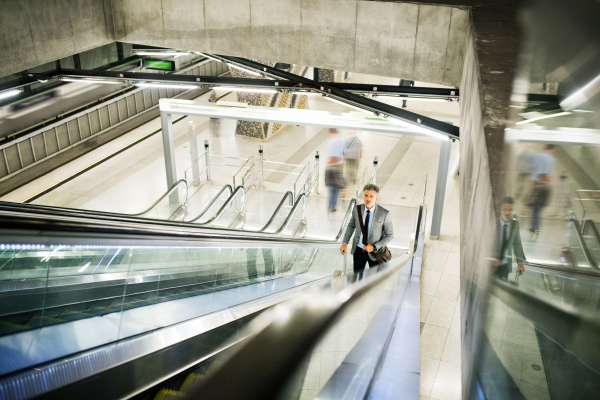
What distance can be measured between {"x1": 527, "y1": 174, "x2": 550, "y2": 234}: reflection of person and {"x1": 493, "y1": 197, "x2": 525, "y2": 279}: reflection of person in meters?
A: 0.06

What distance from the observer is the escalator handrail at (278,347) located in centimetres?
190

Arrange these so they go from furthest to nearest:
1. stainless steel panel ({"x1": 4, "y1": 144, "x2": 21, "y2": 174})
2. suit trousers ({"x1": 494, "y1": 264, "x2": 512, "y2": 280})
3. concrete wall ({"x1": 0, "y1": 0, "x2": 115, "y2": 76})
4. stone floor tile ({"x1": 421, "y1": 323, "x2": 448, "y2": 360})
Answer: stainless steel panel ({"x1": 4, "y1": 144, "x2": 21, "y2": 174}), concrete wall ({"x1": 0, "y1": 0, "x2": 115, "y2": 76}), stone floor tile ({"x1": 421, "y1": 323, "x2": 448, "y2": 360}), suit trousers ({"x1": 494, "y1": 264, "x2": 512, "y2": 280})

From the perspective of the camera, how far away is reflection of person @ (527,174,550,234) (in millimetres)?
1035

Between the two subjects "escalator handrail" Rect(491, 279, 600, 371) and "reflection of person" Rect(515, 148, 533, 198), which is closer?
"escalator handrail" Rect(491, 279, 600, 371)

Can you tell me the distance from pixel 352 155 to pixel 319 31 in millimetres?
3417

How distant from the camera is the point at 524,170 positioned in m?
1.39

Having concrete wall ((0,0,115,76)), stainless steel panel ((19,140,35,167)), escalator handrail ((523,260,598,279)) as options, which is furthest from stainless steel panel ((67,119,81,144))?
escalator handrail ((523,260,598,279))

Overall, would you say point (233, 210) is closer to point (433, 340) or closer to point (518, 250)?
point (433, 340)

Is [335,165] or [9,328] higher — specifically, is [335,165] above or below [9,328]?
below

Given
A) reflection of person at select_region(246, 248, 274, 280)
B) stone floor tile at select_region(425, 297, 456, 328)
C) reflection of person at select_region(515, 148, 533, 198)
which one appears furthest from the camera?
stone floor tile at select_region(425, 297, 456, 328)

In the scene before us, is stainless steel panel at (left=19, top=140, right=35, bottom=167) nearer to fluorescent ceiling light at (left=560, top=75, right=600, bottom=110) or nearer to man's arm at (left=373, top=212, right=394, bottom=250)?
man's arm at (left=373, top=212, right=394, bottom=250)

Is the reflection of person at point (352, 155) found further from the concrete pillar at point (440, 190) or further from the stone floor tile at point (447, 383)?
the stone floor tile at point (447, 383)

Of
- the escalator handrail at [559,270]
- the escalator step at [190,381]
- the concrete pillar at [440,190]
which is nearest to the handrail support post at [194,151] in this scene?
the concrete pillar at [440,190]

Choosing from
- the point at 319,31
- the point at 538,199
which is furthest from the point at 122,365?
the point at 319,31
